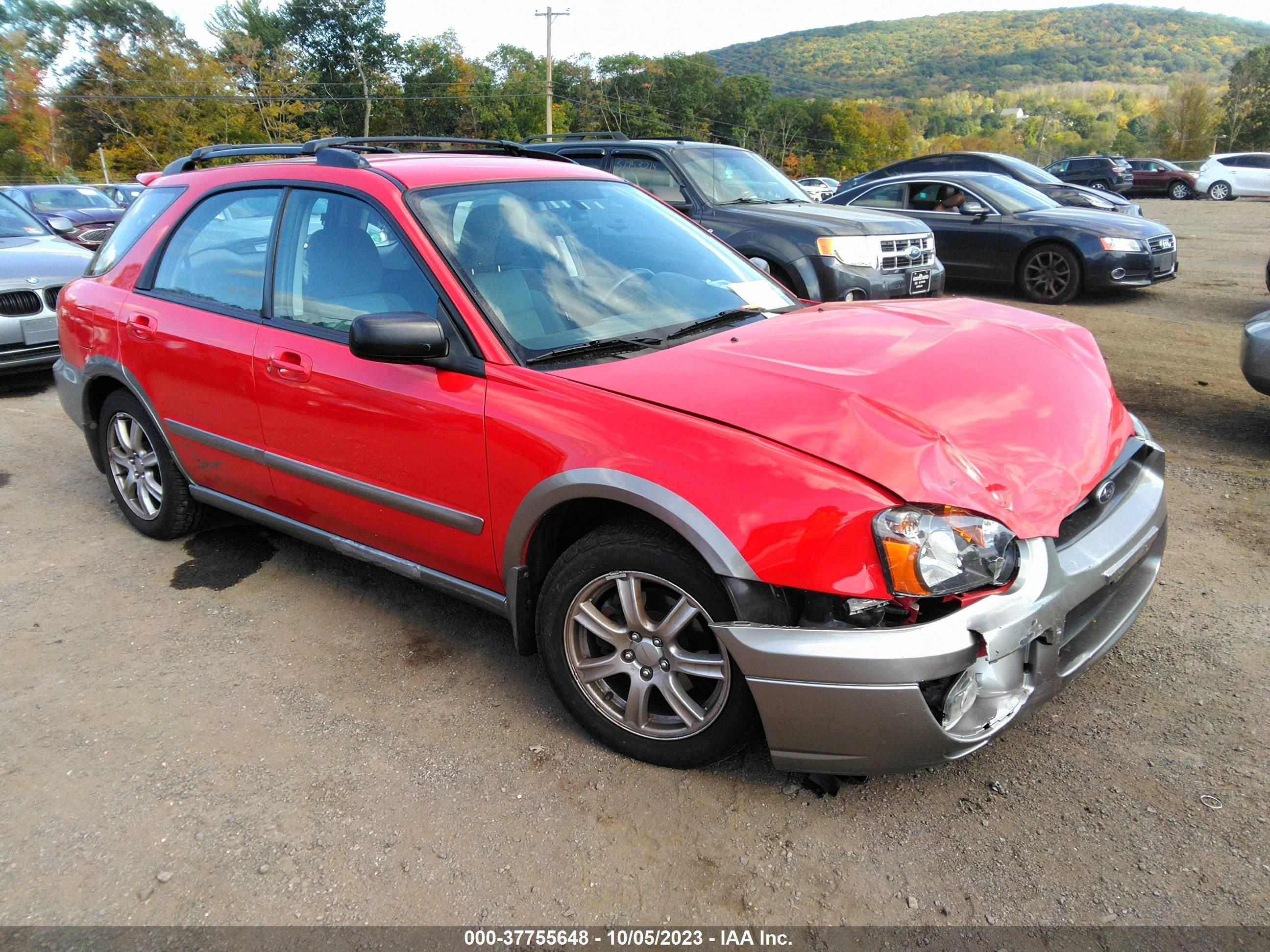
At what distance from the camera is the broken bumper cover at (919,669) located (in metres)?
2.22

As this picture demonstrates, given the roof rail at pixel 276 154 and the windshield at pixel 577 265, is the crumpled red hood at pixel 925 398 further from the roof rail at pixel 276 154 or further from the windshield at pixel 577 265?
the roof rail at pixel 276 154

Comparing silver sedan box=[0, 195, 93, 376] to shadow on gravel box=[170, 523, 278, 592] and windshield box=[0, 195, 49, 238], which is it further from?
shadow on gravel box=[170, 523, 278, 592]

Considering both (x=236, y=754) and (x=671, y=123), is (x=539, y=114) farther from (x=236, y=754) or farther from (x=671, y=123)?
(x=236, y=754)

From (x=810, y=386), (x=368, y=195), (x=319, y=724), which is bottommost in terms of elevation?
(x=319, y=724)

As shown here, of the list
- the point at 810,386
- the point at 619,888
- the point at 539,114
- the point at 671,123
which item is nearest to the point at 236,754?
the point at 619,888

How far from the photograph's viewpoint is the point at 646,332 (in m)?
3.13

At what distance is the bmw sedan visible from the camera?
9969 millimetres

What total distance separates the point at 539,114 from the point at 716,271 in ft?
256


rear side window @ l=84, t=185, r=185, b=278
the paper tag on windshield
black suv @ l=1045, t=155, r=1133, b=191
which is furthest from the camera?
black suv @ l=1045, t=155, r=1133, b=191

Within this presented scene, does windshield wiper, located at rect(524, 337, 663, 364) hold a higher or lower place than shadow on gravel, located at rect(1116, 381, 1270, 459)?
higher

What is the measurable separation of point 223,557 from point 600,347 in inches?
97.7

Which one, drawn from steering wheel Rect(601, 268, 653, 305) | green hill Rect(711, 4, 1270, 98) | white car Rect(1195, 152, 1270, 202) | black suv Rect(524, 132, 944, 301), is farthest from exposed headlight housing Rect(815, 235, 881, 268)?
green hill Rect(711, 4, 1270, 98)

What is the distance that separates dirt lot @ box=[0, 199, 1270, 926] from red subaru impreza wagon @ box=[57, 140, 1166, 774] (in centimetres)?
26

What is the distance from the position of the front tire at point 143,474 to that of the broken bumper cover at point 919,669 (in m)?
3.12
